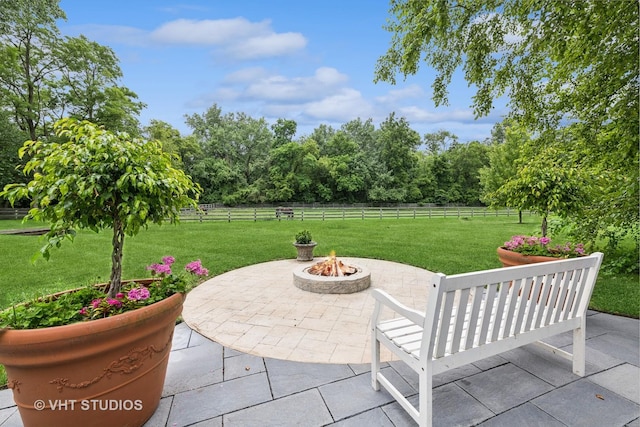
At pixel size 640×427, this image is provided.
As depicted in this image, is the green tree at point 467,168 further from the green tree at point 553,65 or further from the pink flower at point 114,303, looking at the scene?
the pink flower at point 114,303

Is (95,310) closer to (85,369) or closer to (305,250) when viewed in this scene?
(85,369)

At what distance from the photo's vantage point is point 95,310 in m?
1.65

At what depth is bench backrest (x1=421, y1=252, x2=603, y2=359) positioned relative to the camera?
1.52 metres

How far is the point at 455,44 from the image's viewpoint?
4.01 metres

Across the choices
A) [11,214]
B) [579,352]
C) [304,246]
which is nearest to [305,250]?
[304,246]

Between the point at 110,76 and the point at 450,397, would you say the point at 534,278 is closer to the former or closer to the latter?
the point at 450,397

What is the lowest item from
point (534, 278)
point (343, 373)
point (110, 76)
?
point (343, 373)

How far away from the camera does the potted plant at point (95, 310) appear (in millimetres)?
1393

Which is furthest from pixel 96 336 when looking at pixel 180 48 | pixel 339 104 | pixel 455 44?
pixel 339 104

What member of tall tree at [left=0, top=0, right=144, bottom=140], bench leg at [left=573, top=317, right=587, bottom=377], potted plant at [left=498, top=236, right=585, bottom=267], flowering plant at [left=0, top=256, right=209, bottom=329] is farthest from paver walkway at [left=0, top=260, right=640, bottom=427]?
tall tree at [left=0, top=0, right=144, bottom=140]

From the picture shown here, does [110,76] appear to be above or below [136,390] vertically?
above

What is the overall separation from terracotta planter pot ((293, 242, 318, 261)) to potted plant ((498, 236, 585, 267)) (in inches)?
140

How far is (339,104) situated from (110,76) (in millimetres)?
27666

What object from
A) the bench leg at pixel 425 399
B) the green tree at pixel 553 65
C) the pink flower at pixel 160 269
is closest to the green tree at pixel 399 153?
the green tree at pixel 553 65
